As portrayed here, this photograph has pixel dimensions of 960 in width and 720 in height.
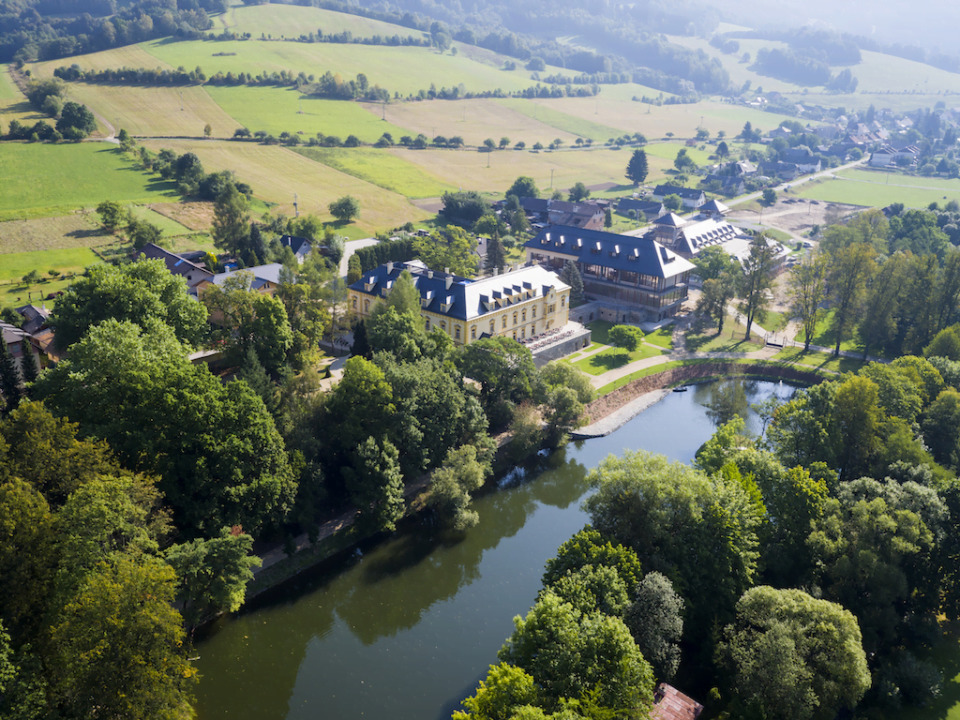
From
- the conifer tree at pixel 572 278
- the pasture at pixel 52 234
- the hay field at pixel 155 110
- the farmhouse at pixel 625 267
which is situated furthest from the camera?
the hay field at pixel 155 110

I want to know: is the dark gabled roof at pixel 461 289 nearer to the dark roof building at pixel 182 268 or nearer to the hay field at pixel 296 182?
the dark roof building at pixel 182 268

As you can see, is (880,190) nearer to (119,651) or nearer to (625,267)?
(625,267)

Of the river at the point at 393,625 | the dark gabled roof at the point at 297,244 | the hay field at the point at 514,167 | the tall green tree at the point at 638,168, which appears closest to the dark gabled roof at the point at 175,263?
the dark gabled roof at the point at 297,244

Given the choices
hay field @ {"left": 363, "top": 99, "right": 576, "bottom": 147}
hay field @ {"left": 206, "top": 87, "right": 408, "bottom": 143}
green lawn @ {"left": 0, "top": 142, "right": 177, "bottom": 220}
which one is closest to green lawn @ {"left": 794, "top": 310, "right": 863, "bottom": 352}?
green lawn @ {"left": 0, "top": 142, "right": 177, "bottom": 220}

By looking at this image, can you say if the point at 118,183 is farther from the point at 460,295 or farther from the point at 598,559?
the point at 598,559

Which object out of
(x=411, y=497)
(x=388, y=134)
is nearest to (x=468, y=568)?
(x=411, y=497)

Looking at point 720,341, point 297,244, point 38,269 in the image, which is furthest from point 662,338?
point 38,269
